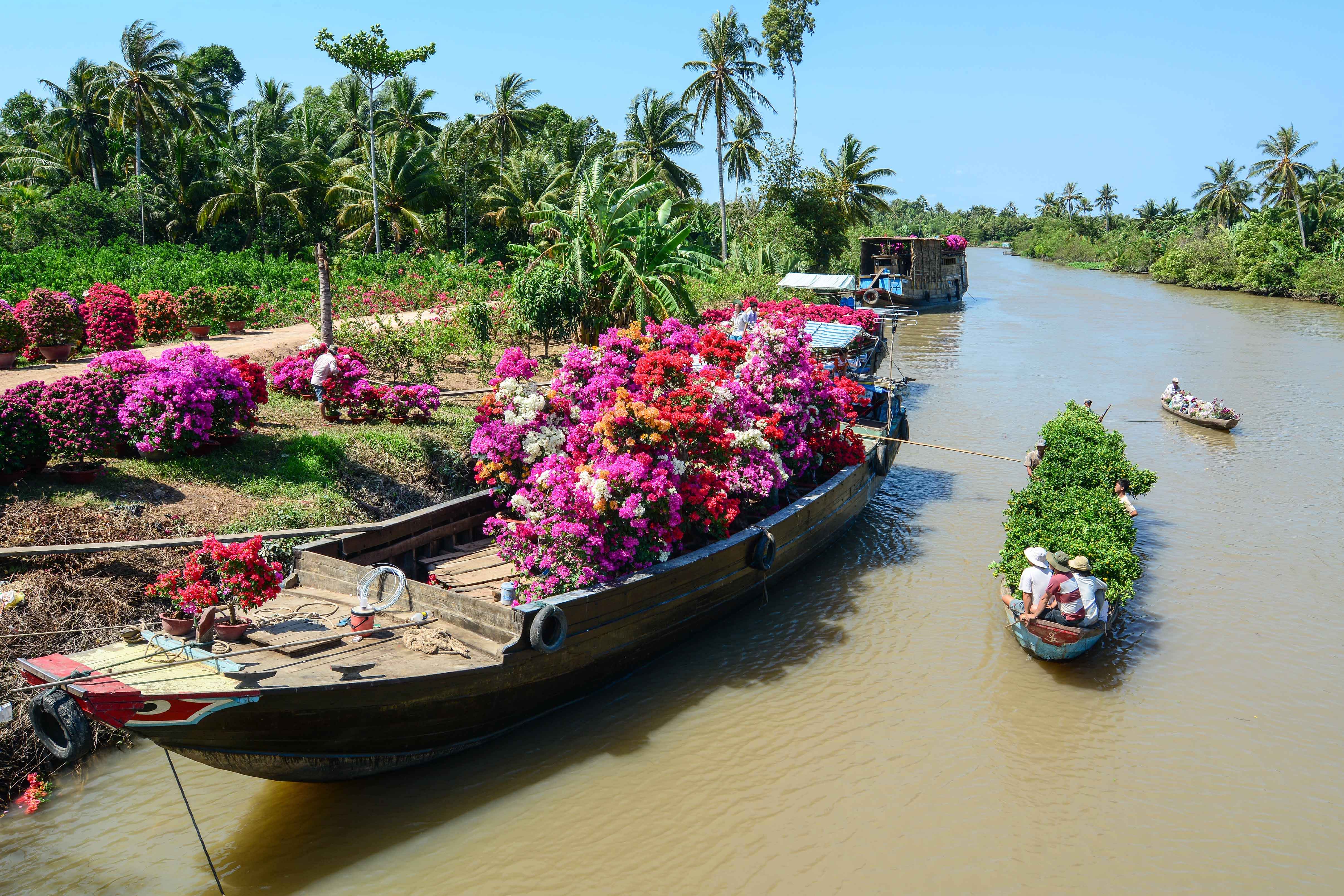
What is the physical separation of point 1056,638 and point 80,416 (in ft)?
33.4

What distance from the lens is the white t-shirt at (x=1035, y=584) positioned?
8414 millimetres

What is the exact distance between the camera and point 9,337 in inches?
479

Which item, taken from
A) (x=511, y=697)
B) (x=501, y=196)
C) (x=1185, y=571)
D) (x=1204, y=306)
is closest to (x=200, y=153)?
(x=501, y=196)

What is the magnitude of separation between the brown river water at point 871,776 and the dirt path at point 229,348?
6097 millimetres

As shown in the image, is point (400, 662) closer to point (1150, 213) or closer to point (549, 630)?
point (549, 630)

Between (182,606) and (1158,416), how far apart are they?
20.6 m

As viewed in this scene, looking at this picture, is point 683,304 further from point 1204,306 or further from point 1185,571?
point 1204,306

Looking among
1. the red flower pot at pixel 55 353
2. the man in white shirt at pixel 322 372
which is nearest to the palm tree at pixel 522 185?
the red flower pot at pixel 55 353

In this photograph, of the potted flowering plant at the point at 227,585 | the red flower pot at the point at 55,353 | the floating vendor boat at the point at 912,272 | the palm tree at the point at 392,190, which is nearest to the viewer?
the potted flowering plant at the point at 227,585

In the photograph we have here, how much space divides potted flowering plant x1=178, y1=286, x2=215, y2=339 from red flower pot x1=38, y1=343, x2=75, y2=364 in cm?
288

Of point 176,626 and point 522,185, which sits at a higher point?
point 522,185

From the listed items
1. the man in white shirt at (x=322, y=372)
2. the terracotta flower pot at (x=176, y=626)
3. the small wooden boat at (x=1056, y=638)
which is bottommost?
the small wooden boat at (x=1056, y=638)

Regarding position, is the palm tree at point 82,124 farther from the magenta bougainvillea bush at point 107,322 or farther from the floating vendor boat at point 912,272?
the floating vendor boat at point 912,272

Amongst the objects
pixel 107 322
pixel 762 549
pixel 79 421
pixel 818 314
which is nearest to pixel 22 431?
→ pixel 79 421
